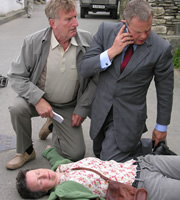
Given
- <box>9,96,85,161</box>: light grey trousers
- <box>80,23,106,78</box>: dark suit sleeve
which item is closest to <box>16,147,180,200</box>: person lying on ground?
<box>9,96,85,161</box>: light grey trousers

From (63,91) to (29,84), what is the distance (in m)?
0.36

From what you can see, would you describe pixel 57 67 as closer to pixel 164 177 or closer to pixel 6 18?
pixel 164 177

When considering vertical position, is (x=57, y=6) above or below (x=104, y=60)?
above

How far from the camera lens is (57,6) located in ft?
10.7

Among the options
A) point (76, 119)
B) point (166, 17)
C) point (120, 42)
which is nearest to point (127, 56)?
point (120, 42)

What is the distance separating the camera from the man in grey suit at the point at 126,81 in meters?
3.04

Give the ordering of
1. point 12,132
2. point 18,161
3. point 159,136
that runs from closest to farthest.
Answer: point 159,136 < point 18,161 < point 12,132

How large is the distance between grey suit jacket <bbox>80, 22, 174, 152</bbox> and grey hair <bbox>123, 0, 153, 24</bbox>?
11.3 inches

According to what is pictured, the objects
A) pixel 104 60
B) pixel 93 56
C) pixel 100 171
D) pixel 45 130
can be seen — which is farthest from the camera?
pixel 45 130

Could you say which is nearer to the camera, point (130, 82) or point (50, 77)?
point (130, 82)

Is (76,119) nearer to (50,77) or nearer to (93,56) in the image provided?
(50,77)

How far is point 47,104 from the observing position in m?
3.48

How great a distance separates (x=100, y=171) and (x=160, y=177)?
518 mm

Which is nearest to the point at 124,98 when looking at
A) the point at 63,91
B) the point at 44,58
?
the point at 63,91
